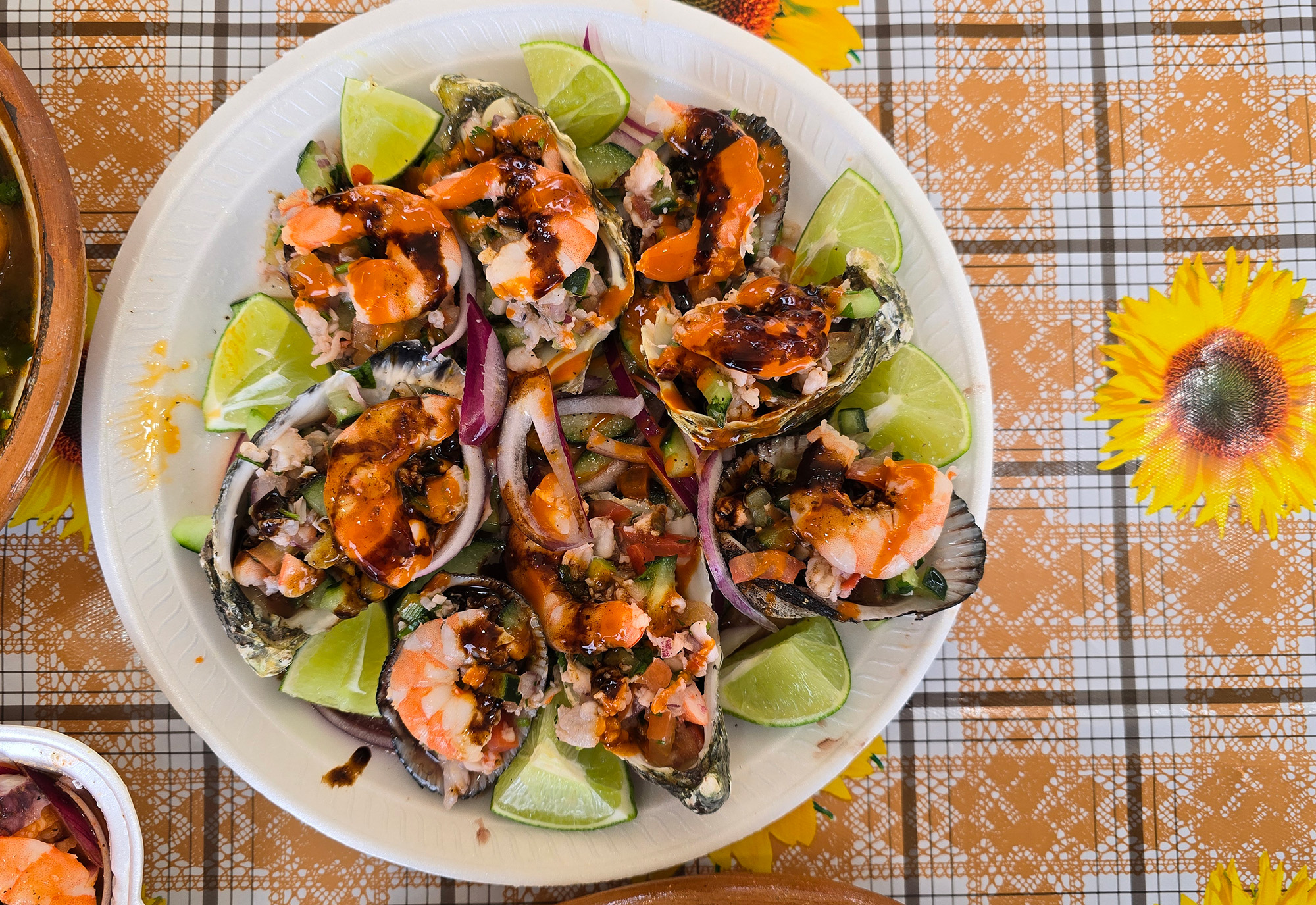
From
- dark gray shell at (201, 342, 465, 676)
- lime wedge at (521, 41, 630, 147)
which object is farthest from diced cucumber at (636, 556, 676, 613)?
lime wedge at (521, 41, 630, 147)

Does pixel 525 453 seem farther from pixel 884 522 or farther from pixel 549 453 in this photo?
pixel 884 522

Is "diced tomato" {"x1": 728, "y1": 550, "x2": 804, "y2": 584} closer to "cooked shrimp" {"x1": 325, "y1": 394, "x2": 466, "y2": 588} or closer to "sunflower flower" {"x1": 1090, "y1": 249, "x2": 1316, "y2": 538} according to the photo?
"cooked shrimp" {"x1": 325, "y1": 394, "x2": 466, "y2": 588}

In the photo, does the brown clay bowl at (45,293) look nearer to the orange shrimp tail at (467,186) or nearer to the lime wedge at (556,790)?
the orange shrimp tail at (467,186)

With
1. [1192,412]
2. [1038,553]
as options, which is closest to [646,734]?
[1038,553]

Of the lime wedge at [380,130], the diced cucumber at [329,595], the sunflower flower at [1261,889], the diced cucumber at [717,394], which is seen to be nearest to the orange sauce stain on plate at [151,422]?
the diced cucumber at [329,595]

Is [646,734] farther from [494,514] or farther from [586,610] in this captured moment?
[494,514]
